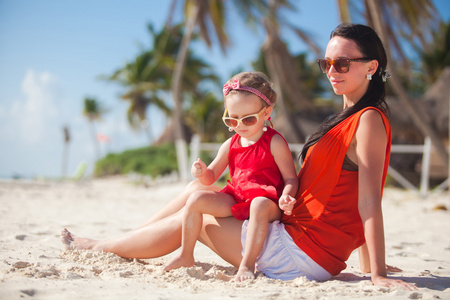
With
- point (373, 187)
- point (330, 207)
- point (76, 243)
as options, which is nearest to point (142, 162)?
point (76, 243)

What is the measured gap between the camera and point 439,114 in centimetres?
1270

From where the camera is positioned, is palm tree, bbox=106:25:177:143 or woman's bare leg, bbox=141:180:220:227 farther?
palm tree, bbox=106:25:177:143

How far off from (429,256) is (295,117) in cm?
1212

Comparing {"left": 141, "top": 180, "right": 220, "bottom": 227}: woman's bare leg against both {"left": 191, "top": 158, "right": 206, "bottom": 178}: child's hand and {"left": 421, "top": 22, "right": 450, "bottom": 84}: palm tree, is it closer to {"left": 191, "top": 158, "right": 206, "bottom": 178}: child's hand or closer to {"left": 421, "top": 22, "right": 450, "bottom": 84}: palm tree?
{"left": 191, "top": 158, "right": 206, "bottom": 178}: child's hand

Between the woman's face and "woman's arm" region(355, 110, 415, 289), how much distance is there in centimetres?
28

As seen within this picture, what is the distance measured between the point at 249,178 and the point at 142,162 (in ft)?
53.1

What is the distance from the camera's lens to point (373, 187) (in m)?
1.97

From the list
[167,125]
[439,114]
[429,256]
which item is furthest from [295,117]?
[167,125]

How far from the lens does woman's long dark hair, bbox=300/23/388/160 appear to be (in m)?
2.17

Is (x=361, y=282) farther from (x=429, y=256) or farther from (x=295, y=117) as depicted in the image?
(x=295, y=117)

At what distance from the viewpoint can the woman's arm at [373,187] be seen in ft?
6.40

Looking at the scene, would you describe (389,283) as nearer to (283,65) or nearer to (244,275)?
(244,275)

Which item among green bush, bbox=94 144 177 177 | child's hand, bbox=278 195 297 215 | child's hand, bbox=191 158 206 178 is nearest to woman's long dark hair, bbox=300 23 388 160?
child's hand, bbox=278 195 297 215

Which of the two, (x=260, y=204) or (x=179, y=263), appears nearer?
(x=260, y=204)
